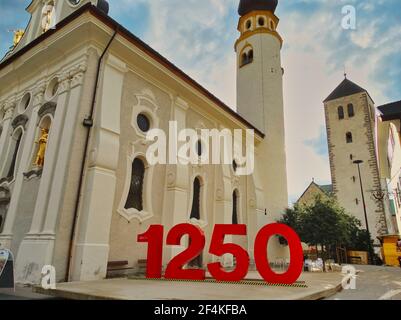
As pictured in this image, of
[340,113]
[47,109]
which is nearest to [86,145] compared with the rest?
[47,109]

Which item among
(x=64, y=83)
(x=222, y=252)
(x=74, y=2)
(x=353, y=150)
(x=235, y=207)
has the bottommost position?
(x=222, y=252)

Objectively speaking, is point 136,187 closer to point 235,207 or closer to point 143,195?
point 143,195

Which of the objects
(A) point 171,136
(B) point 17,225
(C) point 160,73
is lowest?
(B) point 17,225

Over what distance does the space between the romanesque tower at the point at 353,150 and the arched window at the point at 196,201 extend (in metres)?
28.1

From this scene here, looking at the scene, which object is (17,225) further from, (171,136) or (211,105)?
(211,105)

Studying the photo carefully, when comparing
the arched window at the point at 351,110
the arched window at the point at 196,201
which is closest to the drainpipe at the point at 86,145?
the arched window at the point at 196,201

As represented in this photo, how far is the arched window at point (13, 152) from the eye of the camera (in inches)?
532

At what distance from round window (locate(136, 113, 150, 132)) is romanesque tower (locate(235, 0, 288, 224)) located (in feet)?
33.4

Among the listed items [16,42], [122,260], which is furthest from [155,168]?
[16,42]

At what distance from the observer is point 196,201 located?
610 inches

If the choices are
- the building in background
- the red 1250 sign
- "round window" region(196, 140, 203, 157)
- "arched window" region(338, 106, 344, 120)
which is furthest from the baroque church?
"arched window" region(338, 106, 344, 120)

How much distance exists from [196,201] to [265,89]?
12.2 metres
